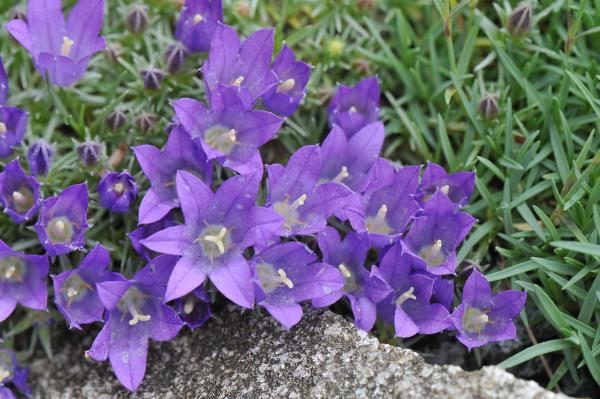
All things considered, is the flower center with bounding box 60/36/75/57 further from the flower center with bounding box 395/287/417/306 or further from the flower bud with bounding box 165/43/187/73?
the flower center with bounding box 395/287/417/306

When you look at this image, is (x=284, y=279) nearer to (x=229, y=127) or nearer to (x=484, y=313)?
(x=229, y=127)

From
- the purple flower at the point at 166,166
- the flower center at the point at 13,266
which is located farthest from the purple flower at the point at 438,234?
the flower center at the point at 13,266

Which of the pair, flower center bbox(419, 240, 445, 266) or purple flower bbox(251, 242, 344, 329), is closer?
purple flower bbox(251, 242, 344, 329)

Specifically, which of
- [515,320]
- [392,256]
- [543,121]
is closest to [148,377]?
[392,256]

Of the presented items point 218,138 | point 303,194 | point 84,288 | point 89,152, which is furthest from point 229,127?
point 84,288

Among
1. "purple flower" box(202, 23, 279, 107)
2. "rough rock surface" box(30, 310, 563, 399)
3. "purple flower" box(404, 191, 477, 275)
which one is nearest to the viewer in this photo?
"rough rock surface" box(30, 310, 563, 399)

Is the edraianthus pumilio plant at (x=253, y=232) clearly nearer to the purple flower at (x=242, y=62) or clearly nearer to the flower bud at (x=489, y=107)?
the purple flower at (x=242, y=62)

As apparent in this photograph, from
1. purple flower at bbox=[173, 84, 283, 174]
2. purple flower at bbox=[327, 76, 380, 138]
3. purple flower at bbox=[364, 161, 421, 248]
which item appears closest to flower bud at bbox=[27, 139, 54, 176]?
purple flower at bbox=[173, 84, 283, 174]

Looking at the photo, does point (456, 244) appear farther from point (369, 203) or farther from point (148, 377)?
point (148, 377)
